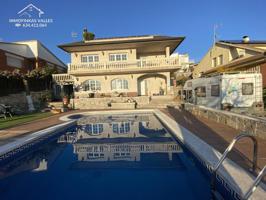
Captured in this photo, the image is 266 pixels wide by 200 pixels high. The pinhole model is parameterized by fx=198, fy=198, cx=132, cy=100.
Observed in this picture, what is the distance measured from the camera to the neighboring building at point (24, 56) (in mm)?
25880

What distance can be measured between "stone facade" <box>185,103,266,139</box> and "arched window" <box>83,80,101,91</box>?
15.8 metres

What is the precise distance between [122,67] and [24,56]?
16.7m

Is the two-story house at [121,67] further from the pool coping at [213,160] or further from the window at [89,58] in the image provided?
the pool coping at [213,160]

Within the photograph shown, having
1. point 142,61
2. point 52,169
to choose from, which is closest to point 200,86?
point 142,61

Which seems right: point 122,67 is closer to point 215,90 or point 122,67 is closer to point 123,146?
point 215,90

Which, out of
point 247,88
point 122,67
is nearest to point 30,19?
point 122,67

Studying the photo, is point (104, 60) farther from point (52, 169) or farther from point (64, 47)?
point (52, 169)

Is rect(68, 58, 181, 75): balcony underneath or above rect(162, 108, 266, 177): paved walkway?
above

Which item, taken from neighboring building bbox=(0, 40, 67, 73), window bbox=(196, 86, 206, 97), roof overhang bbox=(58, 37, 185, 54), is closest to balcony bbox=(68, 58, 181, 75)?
roof overhang bbox=(58, 37, 185, 54)

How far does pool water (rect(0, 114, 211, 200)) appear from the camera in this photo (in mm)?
4898

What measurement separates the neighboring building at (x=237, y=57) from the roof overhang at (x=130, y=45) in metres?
5.02

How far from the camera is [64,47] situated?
84.8 ft

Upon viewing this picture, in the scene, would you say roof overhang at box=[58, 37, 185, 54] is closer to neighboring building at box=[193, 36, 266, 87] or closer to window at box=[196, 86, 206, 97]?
neighboring building at box=[193, 36, 266, 87]

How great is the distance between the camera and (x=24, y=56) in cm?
3039
